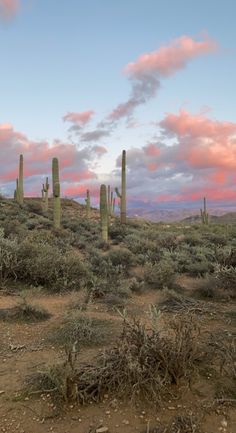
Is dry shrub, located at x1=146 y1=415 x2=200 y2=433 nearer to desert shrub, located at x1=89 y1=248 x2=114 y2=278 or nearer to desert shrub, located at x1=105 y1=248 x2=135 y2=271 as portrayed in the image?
desert shrub, located at x1=89 y1=248 x2=114 y2=278

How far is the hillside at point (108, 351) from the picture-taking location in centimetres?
369

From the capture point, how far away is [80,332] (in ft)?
18.2

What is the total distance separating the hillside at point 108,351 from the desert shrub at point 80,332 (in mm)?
16

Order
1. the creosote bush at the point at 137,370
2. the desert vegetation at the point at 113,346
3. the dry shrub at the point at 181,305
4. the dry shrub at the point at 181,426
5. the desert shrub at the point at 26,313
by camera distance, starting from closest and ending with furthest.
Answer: the dry shrub at the point at 181,426
the desert vegetation at the point at 113,346
the creosote bush at the point at 137,370
the desert shrub at the point at 26,313
the dry shrub at the point at 181,305

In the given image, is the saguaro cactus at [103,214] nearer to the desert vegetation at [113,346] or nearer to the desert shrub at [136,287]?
the desert vegetation at [113,346]

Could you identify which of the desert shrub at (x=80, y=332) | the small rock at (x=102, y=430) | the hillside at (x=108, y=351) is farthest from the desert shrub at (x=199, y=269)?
the small rock at (x=102, y=430)

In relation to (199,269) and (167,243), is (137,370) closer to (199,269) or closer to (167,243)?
(199,269)

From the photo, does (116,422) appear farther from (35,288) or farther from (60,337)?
(35,288)

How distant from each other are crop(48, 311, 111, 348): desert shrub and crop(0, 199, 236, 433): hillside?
0.6 inches

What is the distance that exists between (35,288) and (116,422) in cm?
460

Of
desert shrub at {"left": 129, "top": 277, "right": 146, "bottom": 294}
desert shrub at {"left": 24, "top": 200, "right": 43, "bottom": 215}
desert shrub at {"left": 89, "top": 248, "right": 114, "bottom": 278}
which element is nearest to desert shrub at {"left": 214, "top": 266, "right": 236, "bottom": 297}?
desert shrub at {"left": 129, "top": 277, "right": 146, "bottom": 294}

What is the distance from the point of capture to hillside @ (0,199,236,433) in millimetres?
3693

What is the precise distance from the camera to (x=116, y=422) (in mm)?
3611

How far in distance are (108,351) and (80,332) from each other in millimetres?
1229
